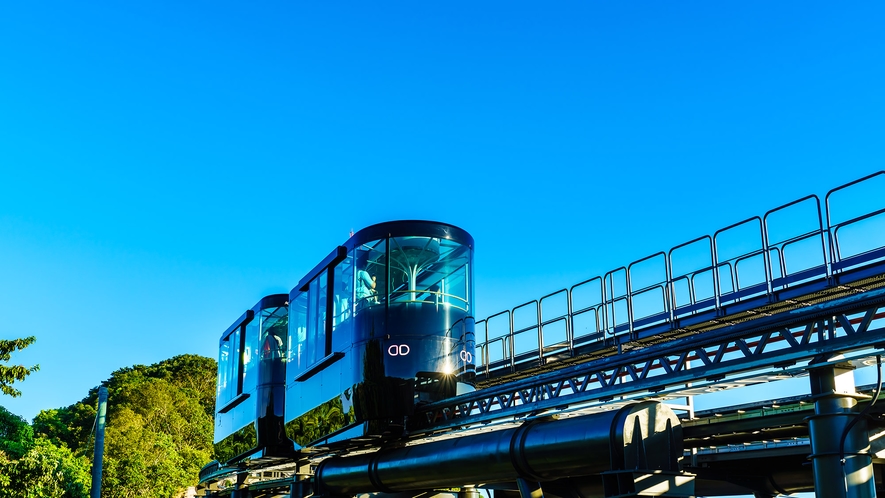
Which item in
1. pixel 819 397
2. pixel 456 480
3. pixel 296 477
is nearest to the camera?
pixel 819 397

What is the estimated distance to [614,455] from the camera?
30.3 feet

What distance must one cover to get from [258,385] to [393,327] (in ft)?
21.6

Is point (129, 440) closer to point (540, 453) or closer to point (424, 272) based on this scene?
point (424, 272)

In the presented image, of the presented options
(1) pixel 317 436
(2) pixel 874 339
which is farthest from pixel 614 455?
(1) pixel 317 436

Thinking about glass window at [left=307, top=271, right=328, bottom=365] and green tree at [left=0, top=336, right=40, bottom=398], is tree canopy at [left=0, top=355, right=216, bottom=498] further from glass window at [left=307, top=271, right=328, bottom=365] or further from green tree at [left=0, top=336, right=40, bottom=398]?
glass window at [left=307, top=271, right=328, bottom=365]

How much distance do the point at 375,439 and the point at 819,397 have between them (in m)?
7.85

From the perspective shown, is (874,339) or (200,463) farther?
(200,463)

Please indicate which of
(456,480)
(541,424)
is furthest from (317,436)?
(541,424)

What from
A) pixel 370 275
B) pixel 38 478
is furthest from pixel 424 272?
pixel 38 478

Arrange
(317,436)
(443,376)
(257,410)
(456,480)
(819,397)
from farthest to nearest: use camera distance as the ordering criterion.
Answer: (257,410) → (317,436) → (443,376) → (456,480) → (819,397)

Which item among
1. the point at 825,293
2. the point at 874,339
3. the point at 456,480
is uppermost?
the point at 825,293

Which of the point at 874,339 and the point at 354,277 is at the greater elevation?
the point at 354,277

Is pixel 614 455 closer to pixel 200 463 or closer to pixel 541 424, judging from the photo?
pixel 541 424

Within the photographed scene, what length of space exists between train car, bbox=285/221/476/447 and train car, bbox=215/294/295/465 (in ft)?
11.6
